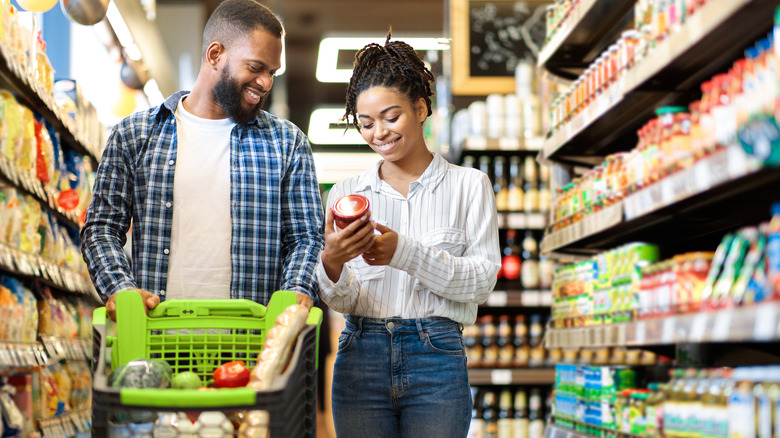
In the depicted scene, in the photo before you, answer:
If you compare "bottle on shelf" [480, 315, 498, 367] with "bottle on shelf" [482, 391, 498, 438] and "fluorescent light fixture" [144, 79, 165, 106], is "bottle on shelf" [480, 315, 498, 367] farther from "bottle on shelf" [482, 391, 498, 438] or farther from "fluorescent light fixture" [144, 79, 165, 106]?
"fluorescent light fixture" [144, 79, 165, 106]

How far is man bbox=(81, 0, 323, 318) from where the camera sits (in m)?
2.44

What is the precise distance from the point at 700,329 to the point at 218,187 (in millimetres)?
1421

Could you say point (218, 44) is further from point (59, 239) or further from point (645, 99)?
point (59, 239)

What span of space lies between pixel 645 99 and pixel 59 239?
9.40 ft

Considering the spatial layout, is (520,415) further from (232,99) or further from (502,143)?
(232,99)

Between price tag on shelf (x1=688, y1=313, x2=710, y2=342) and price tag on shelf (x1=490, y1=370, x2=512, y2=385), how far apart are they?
3506 millimetres

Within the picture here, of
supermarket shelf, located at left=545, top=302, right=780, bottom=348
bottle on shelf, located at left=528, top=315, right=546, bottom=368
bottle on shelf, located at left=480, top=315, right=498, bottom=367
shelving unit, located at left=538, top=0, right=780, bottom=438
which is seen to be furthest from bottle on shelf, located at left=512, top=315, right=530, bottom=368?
supermarket shelf, located at left=545, top=302, right=780, bottom=348

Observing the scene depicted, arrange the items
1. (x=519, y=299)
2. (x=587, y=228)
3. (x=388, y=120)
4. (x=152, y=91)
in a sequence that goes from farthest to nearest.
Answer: (x=152, y=91) → (x=519, y=299) → (x=587, y=228) → (x=388, y=120)

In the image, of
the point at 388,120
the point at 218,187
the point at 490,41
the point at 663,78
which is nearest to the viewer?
the point at 388,120

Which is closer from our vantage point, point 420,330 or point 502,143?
point 420,330

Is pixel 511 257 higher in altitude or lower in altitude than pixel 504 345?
higher

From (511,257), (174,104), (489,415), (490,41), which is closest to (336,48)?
(490,41)

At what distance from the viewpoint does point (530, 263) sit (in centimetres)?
603

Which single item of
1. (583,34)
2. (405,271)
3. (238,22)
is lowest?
(405,271)
